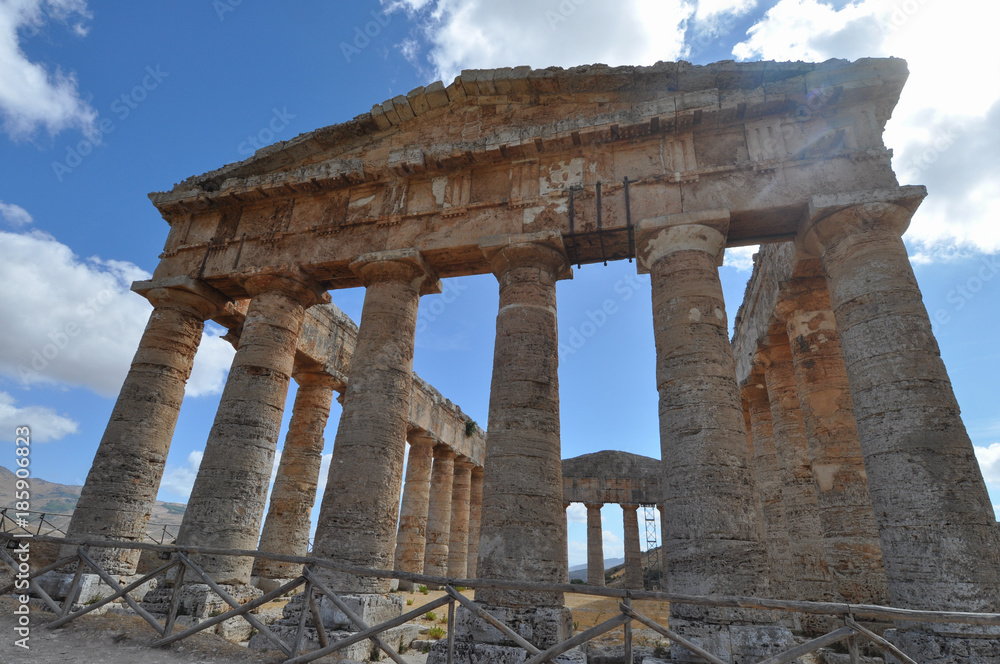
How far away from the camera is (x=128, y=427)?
10.9m

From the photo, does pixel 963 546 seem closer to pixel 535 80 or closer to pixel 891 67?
pixel 891 67

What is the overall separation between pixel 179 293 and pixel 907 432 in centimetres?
1390

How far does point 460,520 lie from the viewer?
23.6 m

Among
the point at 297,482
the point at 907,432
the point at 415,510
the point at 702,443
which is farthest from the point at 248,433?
the point at 415,510

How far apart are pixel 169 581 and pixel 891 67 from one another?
15352 millimetres

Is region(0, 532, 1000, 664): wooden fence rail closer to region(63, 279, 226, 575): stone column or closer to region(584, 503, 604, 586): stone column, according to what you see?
region(63, 279, 226, 575): stone column

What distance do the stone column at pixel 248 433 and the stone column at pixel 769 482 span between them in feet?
35.9

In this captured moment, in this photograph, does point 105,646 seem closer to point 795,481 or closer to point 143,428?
point 143,428

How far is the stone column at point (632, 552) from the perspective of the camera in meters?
26.5

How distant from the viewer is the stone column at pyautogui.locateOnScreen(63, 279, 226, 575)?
10.2 metres

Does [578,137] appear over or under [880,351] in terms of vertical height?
over

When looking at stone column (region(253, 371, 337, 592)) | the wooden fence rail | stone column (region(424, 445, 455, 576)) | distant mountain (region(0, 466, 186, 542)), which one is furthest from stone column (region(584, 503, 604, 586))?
distant mountain (region(0, 466, 186, 542))

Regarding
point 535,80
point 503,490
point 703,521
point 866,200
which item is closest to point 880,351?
point 866,200

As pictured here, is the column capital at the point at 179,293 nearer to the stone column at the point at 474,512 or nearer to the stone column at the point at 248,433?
the stone column at the point at 248,433
